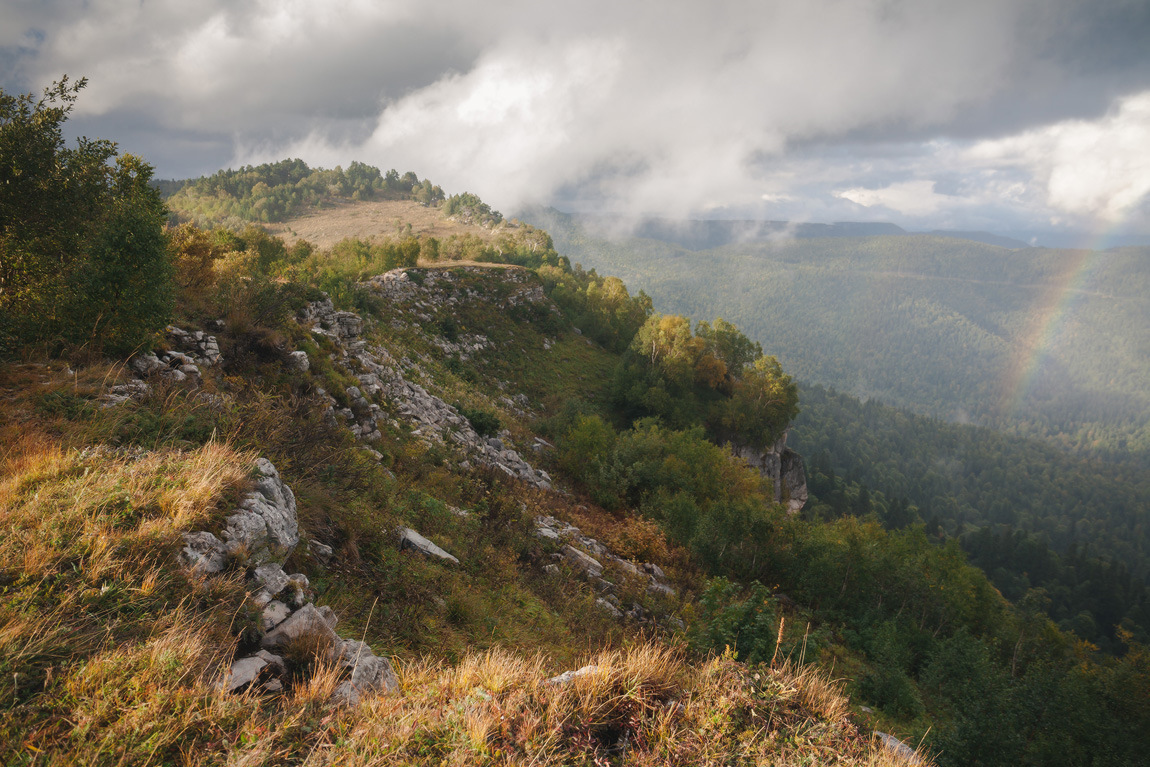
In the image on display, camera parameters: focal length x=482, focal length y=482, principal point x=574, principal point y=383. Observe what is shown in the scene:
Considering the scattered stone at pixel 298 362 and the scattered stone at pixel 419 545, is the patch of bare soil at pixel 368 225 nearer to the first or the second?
the scattered stone at pixel 298 362

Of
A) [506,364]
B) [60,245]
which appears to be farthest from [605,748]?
[506,364]

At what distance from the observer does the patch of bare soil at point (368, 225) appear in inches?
3391

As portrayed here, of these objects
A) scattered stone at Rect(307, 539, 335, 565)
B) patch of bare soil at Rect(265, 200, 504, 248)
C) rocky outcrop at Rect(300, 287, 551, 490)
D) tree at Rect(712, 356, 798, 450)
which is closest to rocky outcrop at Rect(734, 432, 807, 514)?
tree at Rect(712, 356, 798, 450)

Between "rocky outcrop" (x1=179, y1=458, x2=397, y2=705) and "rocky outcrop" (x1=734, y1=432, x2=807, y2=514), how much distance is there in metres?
47.4

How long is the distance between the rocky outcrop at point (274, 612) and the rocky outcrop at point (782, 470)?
47.4m

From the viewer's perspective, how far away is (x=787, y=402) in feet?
172

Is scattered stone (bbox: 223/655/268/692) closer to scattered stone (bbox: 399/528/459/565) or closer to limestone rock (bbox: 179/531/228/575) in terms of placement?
limestone rock (bbox: 179/531/228/575)

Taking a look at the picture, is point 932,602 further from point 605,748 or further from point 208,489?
point 208,489

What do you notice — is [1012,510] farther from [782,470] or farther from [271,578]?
[271,578]

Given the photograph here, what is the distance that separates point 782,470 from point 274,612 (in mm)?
60304

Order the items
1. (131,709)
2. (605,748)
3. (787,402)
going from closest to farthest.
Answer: (131,709), (605,748), (787,402)

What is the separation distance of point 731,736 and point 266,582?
508 cm

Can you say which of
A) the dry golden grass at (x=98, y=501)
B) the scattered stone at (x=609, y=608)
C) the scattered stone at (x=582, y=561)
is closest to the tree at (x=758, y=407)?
the scattered stone at (x=582, y=561)

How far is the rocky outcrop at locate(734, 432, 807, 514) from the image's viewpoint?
51156mm
